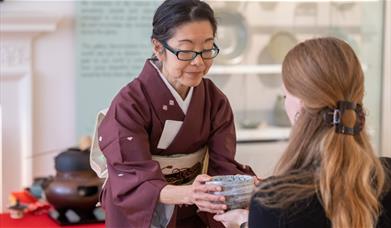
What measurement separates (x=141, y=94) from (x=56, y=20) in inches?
52.4

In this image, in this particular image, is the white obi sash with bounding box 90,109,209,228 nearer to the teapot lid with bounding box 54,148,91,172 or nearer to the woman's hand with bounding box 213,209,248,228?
the woman's hand with bounding box 213,209,248,228

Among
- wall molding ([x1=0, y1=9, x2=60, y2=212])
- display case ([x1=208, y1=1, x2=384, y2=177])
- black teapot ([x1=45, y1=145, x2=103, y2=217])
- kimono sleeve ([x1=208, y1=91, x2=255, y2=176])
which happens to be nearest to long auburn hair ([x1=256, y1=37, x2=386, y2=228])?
kimono sleeve ([x1=208, y1=91, x2=255, y2=176])

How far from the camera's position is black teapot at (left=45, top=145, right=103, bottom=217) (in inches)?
96.0

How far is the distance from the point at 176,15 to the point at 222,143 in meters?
0.35

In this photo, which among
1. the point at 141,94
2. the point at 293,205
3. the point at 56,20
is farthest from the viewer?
the point at 56,20

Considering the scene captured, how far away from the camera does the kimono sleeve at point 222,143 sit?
1.67 meters

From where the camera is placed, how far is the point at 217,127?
1683 mm

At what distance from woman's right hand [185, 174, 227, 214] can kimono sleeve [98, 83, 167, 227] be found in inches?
4.7

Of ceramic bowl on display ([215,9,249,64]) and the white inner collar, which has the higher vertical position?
ceramic bowl on display ([215,9,249,64])

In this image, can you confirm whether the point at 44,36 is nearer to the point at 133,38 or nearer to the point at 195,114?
the point at 133,38

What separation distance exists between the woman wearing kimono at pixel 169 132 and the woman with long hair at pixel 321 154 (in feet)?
0.82

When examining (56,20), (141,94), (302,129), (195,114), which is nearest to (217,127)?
(195,114)

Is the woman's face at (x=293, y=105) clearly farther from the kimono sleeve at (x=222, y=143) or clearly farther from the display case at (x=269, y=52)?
the display case at (x=269, y=52)

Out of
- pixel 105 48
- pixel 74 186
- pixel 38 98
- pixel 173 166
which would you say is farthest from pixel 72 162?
pixel 173 166
